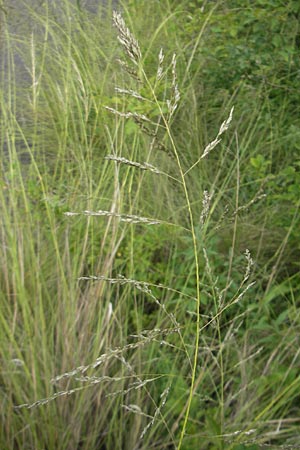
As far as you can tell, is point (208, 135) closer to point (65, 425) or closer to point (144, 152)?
point (144, 152)

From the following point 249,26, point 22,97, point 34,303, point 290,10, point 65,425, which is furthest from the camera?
point 22,97

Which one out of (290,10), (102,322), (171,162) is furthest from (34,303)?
(290,10)

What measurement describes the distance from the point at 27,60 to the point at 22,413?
2033mm

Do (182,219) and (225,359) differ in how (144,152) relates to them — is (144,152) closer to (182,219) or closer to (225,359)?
(182,219)

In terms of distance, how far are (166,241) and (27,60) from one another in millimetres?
1426

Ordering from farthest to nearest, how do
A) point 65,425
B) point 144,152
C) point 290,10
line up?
point 144,152, point 290,10, point 65,425

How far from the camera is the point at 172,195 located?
250 cm

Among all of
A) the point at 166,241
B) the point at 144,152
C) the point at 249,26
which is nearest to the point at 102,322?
the point at 166,241

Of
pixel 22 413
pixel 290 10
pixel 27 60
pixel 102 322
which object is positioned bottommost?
pixel 22 413

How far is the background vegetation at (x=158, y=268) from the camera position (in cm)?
174

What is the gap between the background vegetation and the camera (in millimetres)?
1739

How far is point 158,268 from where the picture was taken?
7.59 feet

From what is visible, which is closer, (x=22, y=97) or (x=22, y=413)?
(x=22, y=413)

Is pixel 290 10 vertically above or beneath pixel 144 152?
above
